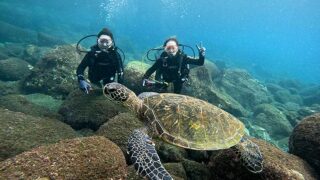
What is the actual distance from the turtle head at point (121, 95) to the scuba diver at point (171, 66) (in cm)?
392

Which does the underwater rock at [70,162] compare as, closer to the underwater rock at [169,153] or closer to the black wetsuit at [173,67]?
the underwater rock at [169,153]

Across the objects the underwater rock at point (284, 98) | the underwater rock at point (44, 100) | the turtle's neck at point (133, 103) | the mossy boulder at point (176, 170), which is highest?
the turtle's neck at point (133, 103)

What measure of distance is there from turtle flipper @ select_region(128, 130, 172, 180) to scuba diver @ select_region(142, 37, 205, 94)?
4.95 metres

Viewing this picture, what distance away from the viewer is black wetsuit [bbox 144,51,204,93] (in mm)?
9508

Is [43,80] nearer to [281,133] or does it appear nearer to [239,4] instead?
[281,133]

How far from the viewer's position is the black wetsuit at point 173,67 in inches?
374

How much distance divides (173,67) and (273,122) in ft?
23.4

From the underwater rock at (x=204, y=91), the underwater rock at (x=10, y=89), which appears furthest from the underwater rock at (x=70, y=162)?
the underwater rock at (x=204, y=91)

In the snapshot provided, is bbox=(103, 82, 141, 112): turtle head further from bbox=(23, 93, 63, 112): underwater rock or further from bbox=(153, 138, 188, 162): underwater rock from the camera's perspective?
bbox=(23, 93, 63, 112): underwater rock

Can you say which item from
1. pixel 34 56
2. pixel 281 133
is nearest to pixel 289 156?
pixel 281 133

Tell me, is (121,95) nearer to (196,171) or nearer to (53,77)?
(196,171)

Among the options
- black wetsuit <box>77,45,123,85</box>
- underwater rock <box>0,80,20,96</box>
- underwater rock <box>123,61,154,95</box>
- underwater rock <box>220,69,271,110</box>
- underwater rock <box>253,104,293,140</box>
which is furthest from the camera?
underwater rock <box>220,69,271,110</box>

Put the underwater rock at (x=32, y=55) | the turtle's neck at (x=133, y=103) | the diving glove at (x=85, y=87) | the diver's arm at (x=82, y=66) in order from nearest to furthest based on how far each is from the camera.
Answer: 1. the turtle's neck at (x=133, y=103)
2. the diving glove at (x=85, y=87)
3. the diver's arm at (x=82, y=66)
4. the underwater rock at (x=32, y=55)

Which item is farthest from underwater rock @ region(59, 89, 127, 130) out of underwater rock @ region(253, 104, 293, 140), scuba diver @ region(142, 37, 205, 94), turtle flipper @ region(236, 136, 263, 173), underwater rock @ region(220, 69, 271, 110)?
underwater rock @ region(220, 69, 271, 110)
